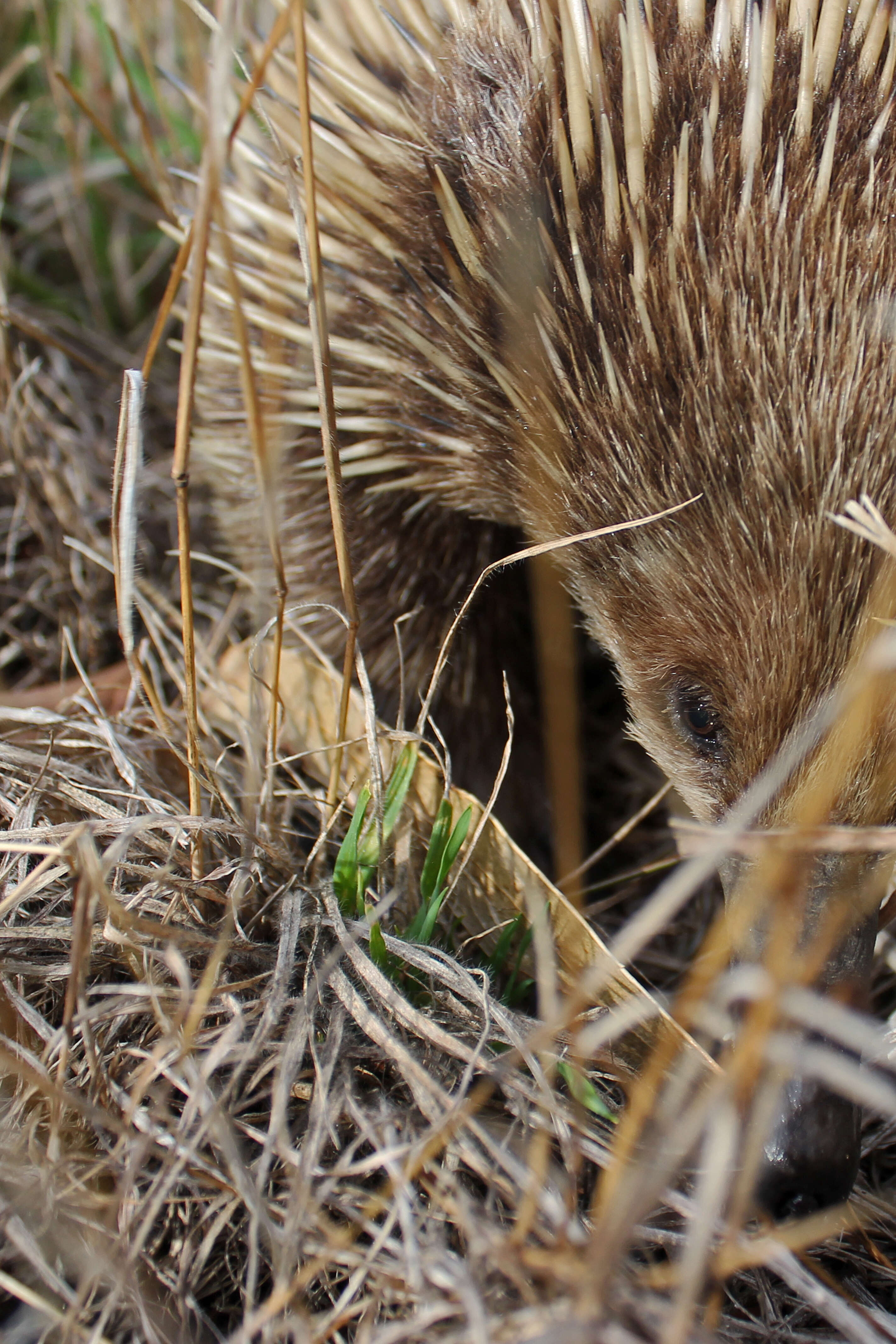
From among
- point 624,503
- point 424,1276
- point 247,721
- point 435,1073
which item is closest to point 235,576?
point 247,721

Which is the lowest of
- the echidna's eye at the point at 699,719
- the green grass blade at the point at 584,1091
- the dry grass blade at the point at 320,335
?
the green grass blade at the point at 584,1091

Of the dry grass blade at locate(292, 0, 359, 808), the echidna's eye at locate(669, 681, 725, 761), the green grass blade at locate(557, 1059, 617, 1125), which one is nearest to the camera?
the dry grass blade at locate(292, 0, 359, 808)

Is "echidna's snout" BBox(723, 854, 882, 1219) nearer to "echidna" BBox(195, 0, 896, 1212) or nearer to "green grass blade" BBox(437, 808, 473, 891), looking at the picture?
"echidna" BBox(195, 0, 896, 1212)

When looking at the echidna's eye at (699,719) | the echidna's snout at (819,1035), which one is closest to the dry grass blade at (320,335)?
the echidna's eye at (699,719)

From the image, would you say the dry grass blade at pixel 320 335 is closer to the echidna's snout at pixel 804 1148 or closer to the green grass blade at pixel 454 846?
the green grass blade at pixel 454 846

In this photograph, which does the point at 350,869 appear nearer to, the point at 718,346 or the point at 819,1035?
the point at 819,1035

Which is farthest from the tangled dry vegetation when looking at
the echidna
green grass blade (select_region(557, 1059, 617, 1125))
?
the echidna
